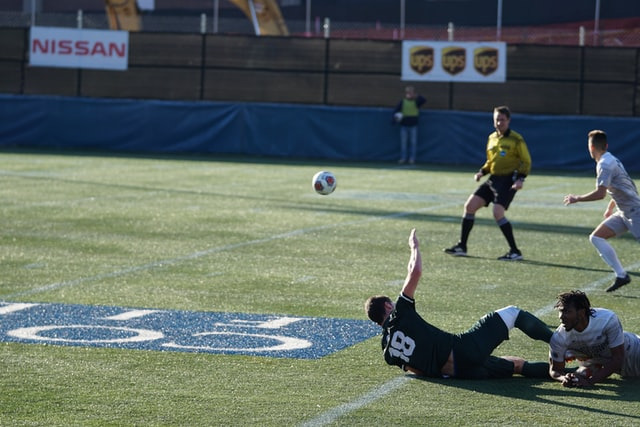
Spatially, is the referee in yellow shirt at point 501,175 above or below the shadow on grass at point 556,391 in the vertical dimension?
above

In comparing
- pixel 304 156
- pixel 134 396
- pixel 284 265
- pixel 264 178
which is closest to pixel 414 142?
pixel 304 156

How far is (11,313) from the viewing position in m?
10.9

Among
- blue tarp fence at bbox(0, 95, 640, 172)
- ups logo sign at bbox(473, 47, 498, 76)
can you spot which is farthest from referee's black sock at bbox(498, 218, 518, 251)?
ups logo sign at bbox(473, 47, 498, 76)

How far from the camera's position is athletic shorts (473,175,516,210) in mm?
15758

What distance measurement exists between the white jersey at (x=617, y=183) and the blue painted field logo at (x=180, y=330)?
3412 millimetres

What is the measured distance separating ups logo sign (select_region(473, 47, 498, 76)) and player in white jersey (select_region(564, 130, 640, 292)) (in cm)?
2194

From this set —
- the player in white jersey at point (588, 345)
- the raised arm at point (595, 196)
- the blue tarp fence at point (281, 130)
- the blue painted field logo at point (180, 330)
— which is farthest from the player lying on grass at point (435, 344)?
the blue tarp fence at point (281, 130)

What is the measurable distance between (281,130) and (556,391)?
86.6 feet

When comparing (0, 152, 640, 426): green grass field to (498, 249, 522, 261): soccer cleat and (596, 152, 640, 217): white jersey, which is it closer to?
(498, 249, 522, 261): soccer cleat

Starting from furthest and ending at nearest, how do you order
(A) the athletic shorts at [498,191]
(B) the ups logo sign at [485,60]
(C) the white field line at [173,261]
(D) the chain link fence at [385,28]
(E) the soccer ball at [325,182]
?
(D) the chain link fence at [385,28] < (B) the ups logo sign at [485,60] < (E) the soccer ball at [325,182] < (A) the athletic shorts at [498,191] < (C) the white field line at [173,261]

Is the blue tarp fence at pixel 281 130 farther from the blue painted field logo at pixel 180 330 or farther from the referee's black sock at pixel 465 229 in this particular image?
the blue painted field logo at pixel 180 330

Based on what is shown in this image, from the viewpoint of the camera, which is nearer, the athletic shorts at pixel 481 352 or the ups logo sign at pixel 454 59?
the athletic shorts at pixel 481 352

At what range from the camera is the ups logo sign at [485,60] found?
113 feet

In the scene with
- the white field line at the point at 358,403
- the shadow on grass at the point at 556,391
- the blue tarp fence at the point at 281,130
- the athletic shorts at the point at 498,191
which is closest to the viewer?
the white field line at the point at 358,403
